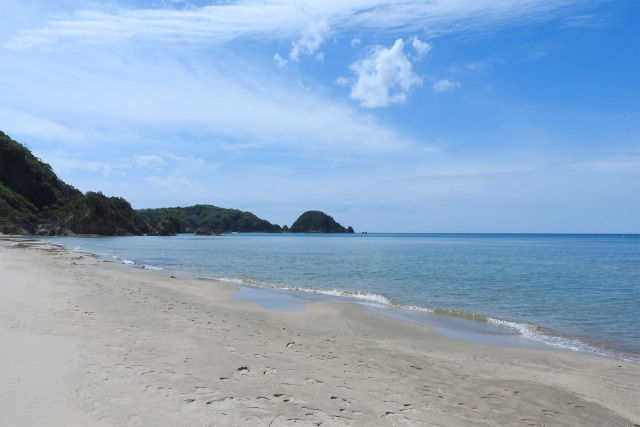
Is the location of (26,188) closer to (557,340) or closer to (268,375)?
(268,375)

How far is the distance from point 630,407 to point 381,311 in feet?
29.1

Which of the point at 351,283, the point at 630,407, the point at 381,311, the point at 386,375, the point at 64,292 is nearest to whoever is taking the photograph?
the point at 630,407

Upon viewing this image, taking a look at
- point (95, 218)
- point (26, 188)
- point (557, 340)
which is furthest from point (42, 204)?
point (557, 340)

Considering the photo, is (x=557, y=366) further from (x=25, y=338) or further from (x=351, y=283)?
(x=351, y=283)

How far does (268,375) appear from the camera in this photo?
630cm

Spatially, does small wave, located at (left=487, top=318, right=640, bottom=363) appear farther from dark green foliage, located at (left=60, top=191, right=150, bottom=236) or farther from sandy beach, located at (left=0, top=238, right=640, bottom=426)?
dark green foliage, located at (left=60, top=191, right=150, bottom=236)

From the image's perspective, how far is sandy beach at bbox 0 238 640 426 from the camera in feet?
15.6

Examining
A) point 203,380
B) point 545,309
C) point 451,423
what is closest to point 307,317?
point 203,380

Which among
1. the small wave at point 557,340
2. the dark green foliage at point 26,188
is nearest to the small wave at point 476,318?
the small wave at point 557,340

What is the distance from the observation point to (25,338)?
23.6 ft

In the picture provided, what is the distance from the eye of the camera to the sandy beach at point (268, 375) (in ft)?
15.6

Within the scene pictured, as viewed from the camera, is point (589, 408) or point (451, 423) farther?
point (589, 408)

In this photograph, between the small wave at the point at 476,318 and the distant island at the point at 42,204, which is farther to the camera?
the distant island at the point at 42,204

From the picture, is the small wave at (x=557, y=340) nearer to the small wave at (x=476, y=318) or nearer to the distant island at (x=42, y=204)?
the small wave at (x=476, y=318)
